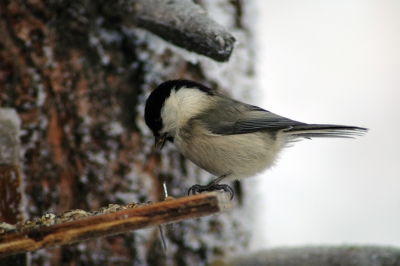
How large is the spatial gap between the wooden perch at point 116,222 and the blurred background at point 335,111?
1946 millimetres

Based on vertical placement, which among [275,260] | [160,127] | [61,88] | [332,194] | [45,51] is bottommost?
[275,260]

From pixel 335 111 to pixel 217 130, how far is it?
1.71m

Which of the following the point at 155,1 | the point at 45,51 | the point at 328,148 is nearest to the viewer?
the point at 155,1

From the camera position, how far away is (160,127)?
1535mm

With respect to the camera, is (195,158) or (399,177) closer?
(195,158)

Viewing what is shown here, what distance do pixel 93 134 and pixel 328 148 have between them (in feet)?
6.44

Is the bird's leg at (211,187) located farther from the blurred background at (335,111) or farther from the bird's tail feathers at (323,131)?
the blurred background at (335,111)

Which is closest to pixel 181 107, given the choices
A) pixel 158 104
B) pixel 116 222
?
pixel 158 104

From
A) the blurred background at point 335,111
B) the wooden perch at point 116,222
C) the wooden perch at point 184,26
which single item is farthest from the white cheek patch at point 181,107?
the blurred background at point 335,111

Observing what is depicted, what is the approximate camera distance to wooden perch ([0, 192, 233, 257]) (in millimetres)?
896

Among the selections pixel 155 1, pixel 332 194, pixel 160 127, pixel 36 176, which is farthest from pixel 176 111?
pixel 332 194

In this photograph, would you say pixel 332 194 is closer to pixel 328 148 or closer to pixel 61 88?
pixel 328 148

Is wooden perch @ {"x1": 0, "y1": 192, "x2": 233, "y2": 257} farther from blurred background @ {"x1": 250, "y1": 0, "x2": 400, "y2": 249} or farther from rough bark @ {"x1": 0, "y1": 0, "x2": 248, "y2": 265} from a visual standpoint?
blurred background @ {"x1": 250, "y1": 0, "x2": 400, "y2": 249}

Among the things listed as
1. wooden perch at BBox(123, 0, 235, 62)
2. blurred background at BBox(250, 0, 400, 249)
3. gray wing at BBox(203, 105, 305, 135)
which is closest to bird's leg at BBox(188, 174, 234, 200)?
gray wing at BBox(203, 105, 305, 135)
